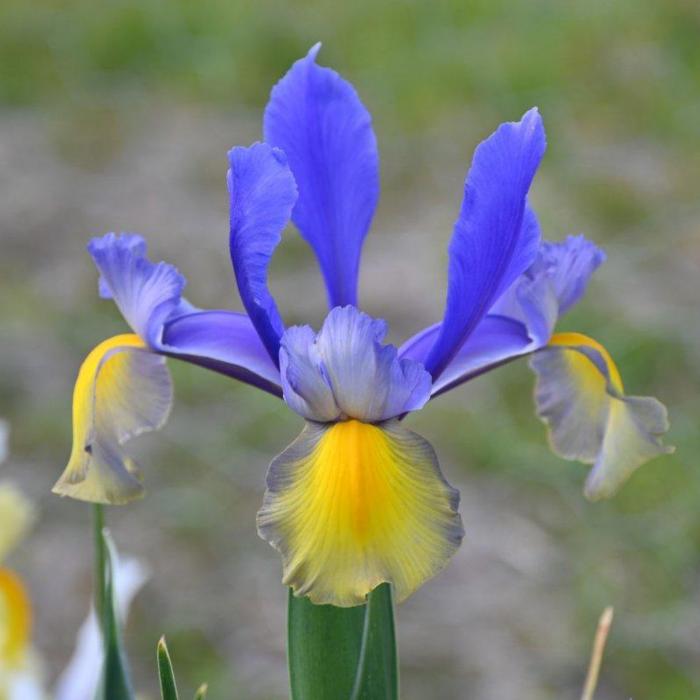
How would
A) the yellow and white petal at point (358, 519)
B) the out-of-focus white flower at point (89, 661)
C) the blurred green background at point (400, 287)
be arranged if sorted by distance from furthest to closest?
the blurred green background at point (400, 287)
the out-of-focus white flower at point (89, 661)
the yellow and white petal at point (358, 519)

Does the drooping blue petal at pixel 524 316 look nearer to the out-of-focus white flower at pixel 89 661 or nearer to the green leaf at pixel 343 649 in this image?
the green leaf at pixel 343 649

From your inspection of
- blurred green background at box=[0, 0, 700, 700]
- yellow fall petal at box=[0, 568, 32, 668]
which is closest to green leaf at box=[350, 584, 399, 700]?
yellow fall petal at box=[0, 568, 32, 668]

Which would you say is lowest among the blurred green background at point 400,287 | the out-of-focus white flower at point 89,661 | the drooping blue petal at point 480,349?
the blurred green background at point 400,287

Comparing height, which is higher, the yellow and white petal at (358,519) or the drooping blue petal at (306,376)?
the drooping blue petal at (306,376)

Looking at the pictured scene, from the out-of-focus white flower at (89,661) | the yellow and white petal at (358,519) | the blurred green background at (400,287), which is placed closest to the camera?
the yellow and white petal at (358,519)

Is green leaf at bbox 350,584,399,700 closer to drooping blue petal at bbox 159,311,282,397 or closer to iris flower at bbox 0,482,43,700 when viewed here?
drooping blue petal at bbox 159,311,282,397

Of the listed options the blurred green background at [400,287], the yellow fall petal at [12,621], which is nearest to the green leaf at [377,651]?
the yellow fall petal at [12,621]

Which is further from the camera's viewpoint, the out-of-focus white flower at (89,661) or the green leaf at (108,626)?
the out-of-focus white flower at (89,661)
